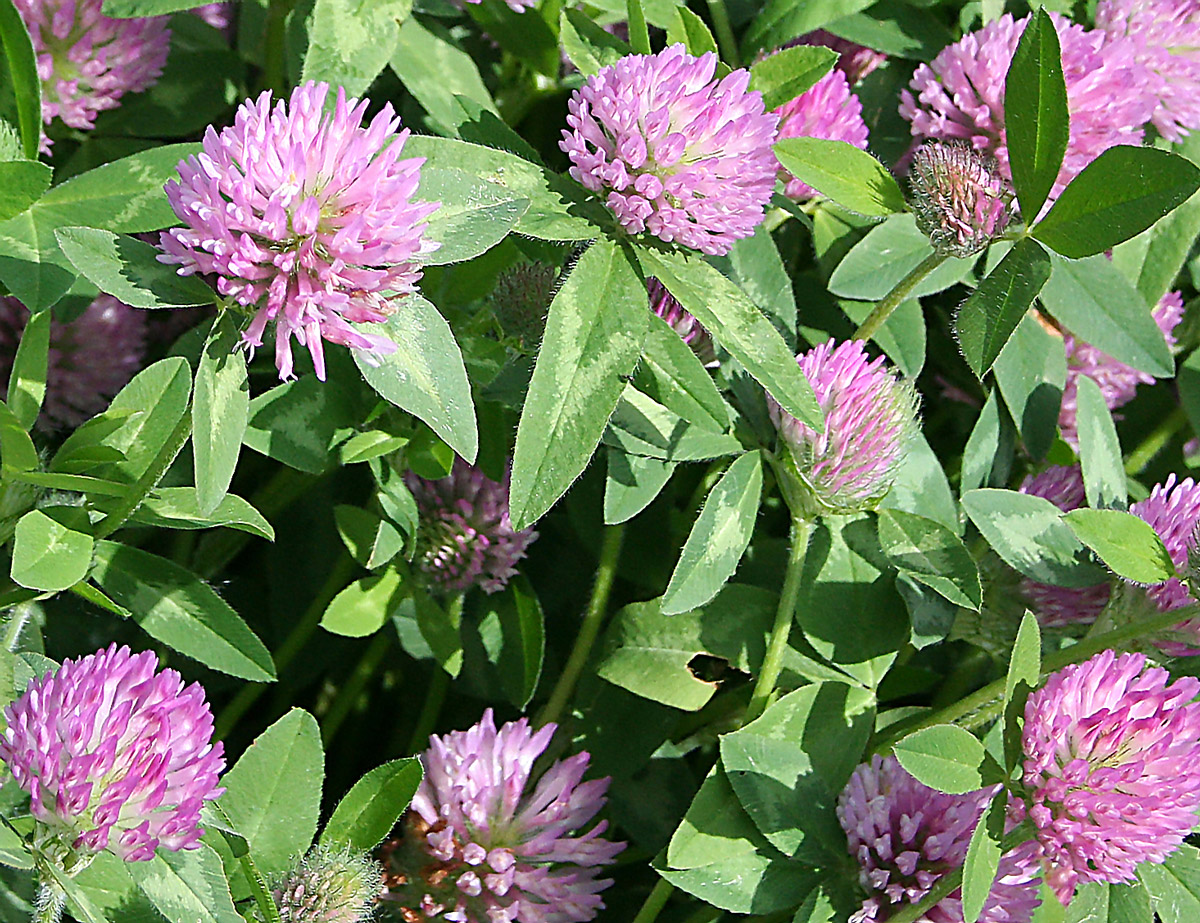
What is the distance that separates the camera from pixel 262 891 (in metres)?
1.00

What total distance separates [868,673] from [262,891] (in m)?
0.59

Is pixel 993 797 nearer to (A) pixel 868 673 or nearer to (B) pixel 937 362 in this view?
(A) pixel 868 673

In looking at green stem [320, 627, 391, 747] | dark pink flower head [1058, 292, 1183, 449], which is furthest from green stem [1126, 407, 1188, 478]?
green stem [320, 627, 391, 747]

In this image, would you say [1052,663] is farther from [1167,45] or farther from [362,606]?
[1167,45]

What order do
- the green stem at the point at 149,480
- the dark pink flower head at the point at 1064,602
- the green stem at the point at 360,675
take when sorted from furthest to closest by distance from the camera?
the green stem at the point at 360,675
the dark pink flower head at the point at 1064,602
the green stem at the point at 149,480

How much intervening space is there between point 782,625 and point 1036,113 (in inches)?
19.5

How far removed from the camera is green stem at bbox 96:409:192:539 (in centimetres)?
96

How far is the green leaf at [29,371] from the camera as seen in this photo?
1.07 metres

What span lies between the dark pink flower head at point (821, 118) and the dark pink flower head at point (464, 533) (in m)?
0.44

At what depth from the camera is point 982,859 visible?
102cm

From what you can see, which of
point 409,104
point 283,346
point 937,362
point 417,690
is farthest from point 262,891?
point 937,362

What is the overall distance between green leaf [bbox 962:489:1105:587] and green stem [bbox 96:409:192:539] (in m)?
0.69

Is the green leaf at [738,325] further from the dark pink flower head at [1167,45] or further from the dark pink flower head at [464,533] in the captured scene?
the dark pink flower head at [1167,45]

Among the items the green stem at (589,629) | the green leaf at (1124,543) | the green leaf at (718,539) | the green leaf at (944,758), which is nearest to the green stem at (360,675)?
the green stem at (589,629)
